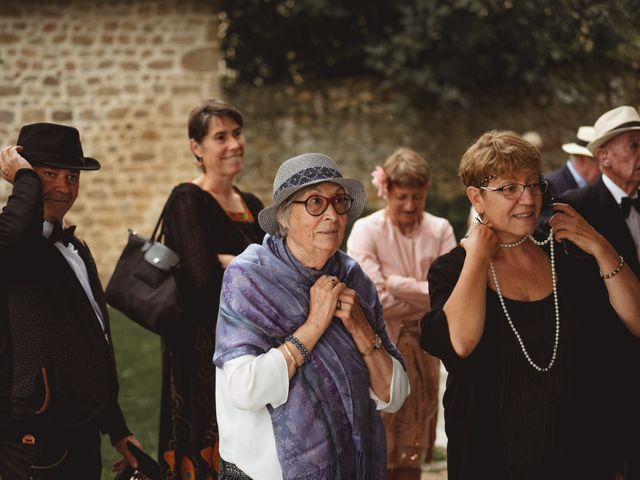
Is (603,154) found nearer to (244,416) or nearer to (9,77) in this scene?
(244,416)

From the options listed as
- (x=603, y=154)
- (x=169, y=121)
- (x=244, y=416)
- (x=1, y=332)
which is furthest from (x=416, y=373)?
(x=169, y=121)

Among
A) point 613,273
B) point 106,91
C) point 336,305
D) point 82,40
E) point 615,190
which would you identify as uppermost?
point 82,40

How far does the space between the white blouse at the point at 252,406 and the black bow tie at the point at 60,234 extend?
870mm

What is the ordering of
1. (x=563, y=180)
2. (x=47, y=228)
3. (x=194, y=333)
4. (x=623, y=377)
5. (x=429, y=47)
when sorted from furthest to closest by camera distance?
(x=429, y=47)
(x=563, y=180)
(x=194, y=333)
(x=47, y=228)
(x=623, y=377)

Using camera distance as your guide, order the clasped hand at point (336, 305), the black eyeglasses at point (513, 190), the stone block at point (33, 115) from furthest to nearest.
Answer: the stone block at point (33, 115), the black eyeglasses at point (513, 190), the clasped hand at point (336, 305)

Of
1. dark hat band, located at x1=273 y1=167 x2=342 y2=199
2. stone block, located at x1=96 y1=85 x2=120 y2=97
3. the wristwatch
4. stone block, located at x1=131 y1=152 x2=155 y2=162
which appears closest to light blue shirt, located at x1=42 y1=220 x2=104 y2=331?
dark hat band, located at x1=273 y1=167 x2=342 y2=199

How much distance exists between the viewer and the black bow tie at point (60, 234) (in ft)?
10.5

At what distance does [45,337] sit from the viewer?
2.95 metres

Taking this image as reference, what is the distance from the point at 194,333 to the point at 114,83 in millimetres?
8863

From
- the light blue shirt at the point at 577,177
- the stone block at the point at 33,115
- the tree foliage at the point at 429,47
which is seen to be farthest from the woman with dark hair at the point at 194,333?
the tree foliage at the point at 429,47

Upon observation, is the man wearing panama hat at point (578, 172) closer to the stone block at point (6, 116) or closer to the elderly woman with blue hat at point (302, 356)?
the elderly woman with blue hat at point (302, 356)

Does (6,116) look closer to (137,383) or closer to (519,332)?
(137,383)

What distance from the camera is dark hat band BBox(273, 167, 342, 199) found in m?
2.86

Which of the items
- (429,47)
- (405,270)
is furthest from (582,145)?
(429,47)
